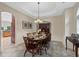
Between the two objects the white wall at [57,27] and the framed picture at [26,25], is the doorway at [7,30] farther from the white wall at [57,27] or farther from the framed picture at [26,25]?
the white wall at [57,27]

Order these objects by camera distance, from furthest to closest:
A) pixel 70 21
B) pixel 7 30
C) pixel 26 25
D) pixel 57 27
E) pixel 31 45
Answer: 1. pixel 7 30
2. pixel 26 25
3. pixel 57 27
4. pixel 70 21
5. pixel 31 45

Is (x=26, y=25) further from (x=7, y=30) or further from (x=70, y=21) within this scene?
(x=7, y=30)

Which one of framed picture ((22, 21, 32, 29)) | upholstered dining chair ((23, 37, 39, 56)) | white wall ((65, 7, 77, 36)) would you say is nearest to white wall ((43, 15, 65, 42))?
white wall ((65, 7, 77, 36))

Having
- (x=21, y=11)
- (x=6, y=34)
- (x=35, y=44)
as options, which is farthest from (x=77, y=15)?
(x=6, y=34)

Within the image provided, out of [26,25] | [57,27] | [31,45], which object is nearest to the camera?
[31,45]

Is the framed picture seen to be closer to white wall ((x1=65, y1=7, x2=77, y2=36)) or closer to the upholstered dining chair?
white wall ((x1=65, y1=7, x2=77, y2=36))

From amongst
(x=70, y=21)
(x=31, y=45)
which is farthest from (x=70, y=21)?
(x=31, y=45)

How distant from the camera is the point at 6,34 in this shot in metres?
12.7

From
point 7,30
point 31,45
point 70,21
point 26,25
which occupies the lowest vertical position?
point 31,45

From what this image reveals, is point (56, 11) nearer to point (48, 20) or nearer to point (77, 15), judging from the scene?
point (48, 20)

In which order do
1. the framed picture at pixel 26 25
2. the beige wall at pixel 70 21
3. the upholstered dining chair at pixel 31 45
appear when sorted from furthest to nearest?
1. the framed picture at pixel 26 25
2. the beige wall at pixel 70 21
3. the upholstered dining chair at pixel 31 45

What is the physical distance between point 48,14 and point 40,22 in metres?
0.76

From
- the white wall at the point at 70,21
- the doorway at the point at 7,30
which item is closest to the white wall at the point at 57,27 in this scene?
the white wall at the point at 70,21

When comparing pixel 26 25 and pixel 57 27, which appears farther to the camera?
pixel 26 25
